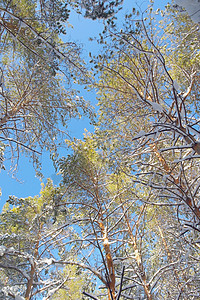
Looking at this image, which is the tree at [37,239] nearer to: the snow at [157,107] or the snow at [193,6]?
the snow at [157,107]

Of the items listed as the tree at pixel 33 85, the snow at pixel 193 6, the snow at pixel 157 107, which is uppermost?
the tree at pixel 33 85

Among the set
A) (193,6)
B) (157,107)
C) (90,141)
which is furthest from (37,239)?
(193,6)

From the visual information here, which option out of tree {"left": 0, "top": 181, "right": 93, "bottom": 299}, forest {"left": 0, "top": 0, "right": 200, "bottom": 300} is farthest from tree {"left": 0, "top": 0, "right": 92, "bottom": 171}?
tree {"left": 0, "top": 181, "right": 93, "bottom": 299}

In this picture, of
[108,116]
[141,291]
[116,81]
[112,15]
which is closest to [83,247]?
[141,291]

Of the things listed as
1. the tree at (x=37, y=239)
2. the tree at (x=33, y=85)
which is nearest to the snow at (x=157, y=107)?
the tree at (x=33, y=85)

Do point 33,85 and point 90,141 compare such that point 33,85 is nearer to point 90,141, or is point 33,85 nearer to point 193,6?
point 90,141

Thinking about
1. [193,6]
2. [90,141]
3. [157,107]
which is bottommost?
[157,107]

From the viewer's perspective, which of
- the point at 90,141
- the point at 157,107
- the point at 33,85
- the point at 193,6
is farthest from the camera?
the point at 90,141

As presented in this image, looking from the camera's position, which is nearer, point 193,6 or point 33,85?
point 193,6

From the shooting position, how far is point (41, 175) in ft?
17.5

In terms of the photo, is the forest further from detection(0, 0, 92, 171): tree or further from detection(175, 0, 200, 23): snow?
detection(175, 0, 200, 23): snow

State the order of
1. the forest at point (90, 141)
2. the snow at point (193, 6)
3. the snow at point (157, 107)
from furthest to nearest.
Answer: the forest at point (90, 141) → the snow at point (157, 107) → the snow at point (193, 6)

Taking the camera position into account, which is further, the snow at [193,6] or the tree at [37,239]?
the tree at [37,239]

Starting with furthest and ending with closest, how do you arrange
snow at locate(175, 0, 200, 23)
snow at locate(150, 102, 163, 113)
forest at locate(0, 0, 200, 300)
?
forest at locate(0, 0, 200, 300)
snow at locate(150, 102, 163, 113)
snow at locate(175, 0, 200, 23)
